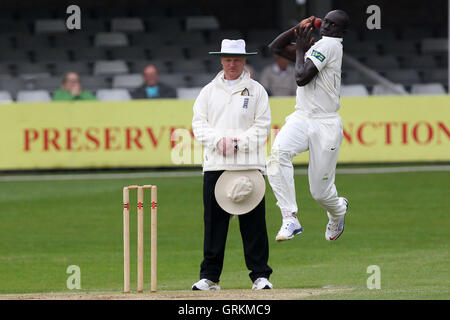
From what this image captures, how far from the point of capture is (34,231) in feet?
52.2

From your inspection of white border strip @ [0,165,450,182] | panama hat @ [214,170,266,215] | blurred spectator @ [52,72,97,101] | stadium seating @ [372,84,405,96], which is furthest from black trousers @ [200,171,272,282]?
stadium seating @ [372,84,405,96]

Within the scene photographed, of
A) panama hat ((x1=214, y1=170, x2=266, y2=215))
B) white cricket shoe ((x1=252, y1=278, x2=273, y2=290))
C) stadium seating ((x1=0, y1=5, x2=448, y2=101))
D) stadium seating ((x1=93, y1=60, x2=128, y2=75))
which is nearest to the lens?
panama hat ((x1=214, y1=170, x2=266, y2=215))

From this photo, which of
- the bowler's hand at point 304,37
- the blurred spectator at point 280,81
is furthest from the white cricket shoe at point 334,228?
the blurred spectator at point 280,81

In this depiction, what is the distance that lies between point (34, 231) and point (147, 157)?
195 inches

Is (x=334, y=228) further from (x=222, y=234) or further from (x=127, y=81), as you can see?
(x=127, y=81)

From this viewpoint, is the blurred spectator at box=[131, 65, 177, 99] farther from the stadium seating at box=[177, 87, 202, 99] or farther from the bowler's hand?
the bowler's hand

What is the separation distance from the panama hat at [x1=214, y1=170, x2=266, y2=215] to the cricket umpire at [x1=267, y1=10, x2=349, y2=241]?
39 cm

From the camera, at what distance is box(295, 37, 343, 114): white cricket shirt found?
10.4 meters

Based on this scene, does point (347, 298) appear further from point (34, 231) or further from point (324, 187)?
point (34, 231)

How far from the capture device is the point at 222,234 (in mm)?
10422

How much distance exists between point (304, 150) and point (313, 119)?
31 centimetres

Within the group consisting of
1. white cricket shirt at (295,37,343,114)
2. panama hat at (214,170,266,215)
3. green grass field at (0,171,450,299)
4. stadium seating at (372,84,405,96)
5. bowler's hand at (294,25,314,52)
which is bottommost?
green grass field at (0,171,450,299)

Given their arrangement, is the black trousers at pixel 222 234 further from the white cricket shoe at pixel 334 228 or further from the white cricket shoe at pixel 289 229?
the white cricket shoe at pixel 334 228

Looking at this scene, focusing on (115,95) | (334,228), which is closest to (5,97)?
(115,95)
